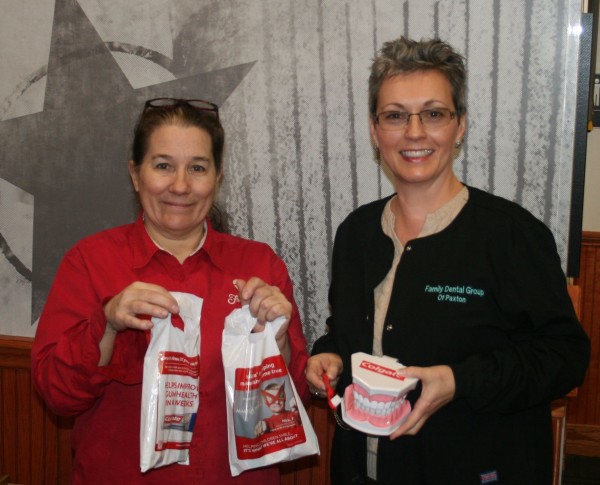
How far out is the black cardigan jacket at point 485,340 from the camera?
4.71 ft

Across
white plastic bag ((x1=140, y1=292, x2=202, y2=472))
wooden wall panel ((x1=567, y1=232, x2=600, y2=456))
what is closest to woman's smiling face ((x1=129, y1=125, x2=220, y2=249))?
white plastic bag ((x1=140, y1=292, x2=202, y2=472))

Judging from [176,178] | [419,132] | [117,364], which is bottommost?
[117,364]

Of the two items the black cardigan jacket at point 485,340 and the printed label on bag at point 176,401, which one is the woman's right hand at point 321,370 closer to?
the black cardigan jacket at point 485,340

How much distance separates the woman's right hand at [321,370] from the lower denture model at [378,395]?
0.54 ft

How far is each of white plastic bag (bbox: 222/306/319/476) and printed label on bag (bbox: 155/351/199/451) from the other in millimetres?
85

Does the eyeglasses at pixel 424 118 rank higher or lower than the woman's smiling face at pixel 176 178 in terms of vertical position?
higher

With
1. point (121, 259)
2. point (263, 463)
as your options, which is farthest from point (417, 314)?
point (121, 259)

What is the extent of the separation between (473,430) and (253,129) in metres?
1.30

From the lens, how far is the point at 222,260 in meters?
1.72

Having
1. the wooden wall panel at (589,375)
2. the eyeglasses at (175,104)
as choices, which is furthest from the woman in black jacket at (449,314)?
the wooden wall panel at (589,375)

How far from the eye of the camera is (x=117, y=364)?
1.56 meters

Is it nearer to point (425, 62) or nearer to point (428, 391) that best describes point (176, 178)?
point (425, 62)

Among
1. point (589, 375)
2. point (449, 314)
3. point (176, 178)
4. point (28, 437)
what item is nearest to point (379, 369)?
point (449, 314)

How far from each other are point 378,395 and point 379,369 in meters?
0.06
